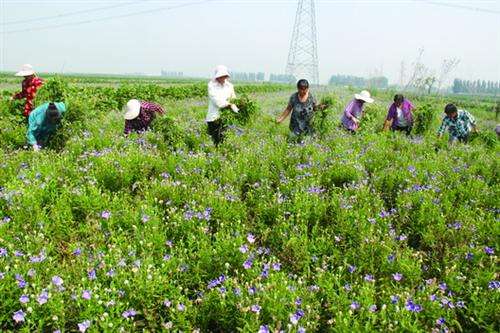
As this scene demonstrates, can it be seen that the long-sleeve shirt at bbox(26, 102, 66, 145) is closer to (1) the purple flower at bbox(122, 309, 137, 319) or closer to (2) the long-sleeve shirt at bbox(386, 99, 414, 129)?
(1) the purple flower at bbox(122, 309, 137, 319)

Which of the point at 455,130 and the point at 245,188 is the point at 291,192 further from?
the point at 455,130

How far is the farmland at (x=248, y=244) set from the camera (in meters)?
2.88

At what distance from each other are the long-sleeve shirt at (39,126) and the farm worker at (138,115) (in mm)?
1156

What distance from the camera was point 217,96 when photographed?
768 centimetres

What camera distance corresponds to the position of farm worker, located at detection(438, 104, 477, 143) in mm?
8829

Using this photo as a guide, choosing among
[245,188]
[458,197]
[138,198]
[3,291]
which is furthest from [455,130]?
[3,291]

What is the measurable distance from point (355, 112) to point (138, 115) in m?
4.80

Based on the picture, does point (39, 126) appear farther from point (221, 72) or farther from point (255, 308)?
point (255, 308)

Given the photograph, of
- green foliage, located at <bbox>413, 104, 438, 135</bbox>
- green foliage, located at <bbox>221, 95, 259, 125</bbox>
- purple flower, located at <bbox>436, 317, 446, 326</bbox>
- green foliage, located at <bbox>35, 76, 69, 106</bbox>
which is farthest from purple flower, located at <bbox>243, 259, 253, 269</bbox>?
green foliage, located at <bbox>413, 104, 438, 135</bbox>

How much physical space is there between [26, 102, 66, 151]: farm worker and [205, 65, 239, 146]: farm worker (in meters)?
2.72

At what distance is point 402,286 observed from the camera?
3.33m

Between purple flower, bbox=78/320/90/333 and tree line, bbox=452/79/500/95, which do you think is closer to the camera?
purple flower, bbox=78/320/90/333

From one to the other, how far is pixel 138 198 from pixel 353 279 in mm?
2530

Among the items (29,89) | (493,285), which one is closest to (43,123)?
(29,89)
